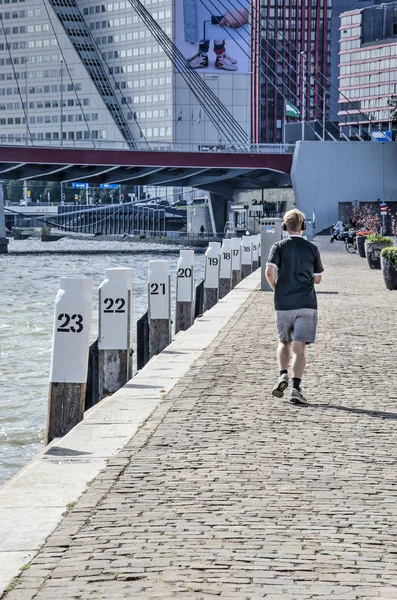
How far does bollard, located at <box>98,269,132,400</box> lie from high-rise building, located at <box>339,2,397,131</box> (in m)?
137

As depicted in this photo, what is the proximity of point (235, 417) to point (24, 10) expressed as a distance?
589 feet

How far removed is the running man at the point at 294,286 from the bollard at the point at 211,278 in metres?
16.1

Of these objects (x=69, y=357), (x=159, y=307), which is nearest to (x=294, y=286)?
(x=69, y=357)

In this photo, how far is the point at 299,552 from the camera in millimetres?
5934

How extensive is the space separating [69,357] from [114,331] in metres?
3.10

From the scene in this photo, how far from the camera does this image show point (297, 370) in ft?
36.7

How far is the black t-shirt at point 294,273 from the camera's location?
11477 mm

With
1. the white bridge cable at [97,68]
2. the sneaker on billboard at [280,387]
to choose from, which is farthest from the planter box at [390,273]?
the white bridge cable at [97,68]

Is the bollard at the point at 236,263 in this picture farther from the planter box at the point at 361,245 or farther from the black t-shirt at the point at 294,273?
the black t-shirt at the point at 294,273

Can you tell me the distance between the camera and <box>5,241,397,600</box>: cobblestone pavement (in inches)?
216

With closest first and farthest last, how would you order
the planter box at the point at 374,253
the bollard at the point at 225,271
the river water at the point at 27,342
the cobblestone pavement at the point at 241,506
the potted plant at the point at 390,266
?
the cobblestone pavement at the point at 241,506, the river water at the point at 27,342, the potted plant at the point at 390,266, the bollard at the point at 225,271, the planter box at the point at 374,253

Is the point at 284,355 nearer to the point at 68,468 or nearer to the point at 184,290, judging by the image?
the point at 68,468

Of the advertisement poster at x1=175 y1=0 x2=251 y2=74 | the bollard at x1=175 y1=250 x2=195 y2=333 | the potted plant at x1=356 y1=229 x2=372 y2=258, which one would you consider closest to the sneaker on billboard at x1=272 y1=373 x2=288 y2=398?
the bollard at x1=175 y1=250 x2=195 y2=333

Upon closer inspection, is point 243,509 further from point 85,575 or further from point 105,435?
point 105,435
